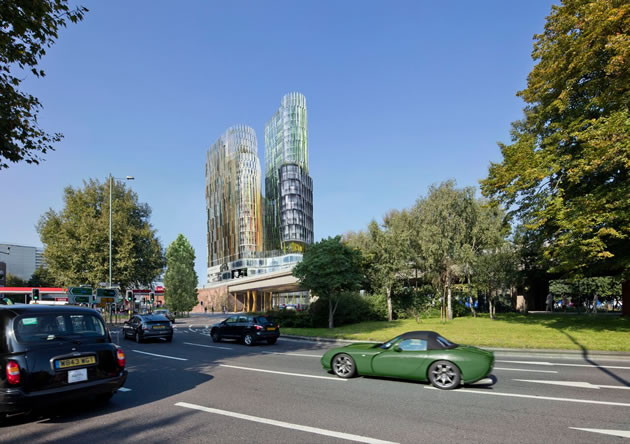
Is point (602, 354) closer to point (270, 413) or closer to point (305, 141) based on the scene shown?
point (270, 413)

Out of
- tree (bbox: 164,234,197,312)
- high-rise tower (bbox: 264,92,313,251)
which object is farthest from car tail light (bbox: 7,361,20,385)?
high-rise tower (bbox: 264,92,313,251)

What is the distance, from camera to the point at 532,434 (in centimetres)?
554

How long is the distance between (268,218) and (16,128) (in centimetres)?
11200

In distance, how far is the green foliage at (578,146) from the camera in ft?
55.6

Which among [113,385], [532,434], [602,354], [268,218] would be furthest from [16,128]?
[268,218]

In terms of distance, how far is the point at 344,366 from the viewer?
33.2 ft

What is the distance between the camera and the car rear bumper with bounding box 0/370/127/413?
571cm

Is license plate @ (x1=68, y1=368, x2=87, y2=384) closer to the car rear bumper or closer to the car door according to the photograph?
the car rear bumper

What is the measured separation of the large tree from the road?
9.57 m

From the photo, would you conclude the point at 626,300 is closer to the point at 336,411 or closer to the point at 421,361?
the point at 421,361

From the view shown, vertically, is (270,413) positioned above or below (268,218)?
below

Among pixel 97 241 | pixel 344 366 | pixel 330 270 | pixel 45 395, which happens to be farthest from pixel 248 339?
pixel 97 241

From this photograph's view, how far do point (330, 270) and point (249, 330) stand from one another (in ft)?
32.2

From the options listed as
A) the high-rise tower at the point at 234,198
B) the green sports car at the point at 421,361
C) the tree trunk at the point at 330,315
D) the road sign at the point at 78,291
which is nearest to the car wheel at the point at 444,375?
the green sports car at the point at 421,361
